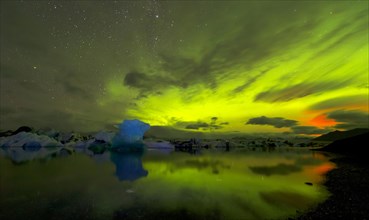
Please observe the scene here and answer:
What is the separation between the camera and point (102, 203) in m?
15.5

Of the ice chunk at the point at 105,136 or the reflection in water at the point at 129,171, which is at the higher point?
the ice chunk at the point at 105,136

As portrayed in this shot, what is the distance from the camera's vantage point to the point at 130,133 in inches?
3300

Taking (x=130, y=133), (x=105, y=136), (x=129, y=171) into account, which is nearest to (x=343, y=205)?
(x=129, y=171)

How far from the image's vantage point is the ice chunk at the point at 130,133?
269 feet

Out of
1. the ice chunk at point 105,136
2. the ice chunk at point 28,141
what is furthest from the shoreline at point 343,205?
the ice chunk at point 28,141

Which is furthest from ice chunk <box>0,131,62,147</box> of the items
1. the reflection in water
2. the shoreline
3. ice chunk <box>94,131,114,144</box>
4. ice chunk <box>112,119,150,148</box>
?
the shoreline

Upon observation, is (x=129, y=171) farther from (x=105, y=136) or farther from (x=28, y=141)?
(x=28, y=141)

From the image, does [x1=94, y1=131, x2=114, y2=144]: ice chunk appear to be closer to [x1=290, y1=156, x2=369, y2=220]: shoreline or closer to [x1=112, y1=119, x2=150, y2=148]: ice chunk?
[x1=112, y1=119, x2=150, y2=148]: ice chunk

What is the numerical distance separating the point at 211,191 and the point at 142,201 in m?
6.13

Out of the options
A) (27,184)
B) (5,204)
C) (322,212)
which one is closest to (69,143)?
(27,184)

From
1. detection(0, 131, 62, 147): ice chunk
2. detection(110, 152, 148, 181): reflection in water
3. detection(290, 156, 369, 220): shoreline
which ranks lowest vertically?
detection(110, 152, 148, 181): reflection in water

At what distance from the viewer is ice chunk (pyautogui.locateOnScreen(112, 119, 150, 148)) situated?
82000 mm

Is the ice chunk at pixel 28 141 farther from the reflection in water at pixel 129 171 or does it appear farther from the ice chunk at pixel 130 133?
the reflection in water at pixel 129 171

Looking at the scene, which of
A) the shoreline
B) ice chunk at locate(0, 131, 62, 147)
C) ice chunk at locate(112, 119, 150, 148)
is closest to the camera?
the shoreline
